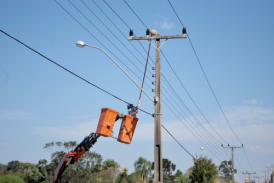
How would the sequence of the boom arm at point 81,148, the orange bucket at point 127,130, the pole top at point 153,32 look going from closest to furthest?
the orange bucket at point 127,130 → the pole top at point 153,32 → the boom arm at point 81,148

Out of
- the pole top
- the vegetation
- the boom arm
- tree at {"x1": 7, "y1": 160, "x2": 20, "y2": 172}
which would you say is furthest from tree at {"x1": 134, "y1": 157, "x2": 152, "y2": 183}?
tree at {"x1": 7, "y1": 160, "x2": 20, "y2": 172}

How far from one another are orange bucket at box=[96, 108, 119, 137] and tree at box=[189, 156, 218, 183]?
36.3 metres

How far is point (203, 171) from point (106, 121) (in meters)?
36.7

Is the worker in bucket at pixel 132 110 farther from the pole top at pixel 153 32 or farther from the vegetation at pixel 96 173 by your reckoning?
the vegetation at pixel 96 173

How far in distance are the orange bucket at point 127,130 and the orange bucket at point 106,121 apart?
31.7 inches

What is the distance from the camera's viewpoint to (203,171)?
167ft

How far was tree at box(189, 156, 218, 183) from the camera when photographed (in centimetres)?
5081

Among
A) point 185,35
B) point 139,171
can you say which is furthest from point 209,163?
point 185,35

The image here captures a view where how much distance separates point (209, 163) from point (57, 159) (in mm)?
34715

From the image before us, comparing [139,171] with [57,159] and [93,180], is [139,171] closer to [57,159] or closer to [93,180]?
[93,180]

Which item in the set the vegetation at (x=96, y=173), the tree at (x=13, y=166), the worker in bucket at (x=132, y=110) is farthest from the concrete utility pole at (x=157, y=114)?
the tree at (x=13, y=166)

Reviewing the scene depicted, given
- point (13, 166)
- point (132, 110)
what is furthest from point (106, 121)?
point (13, 166)

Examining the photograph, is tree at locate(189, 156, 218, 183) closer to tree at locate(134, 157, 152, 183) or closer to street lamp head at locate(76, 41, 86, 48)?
tree at locate(134, 157, 152, 183)

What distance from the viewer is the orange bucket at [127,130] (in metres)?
17.7
